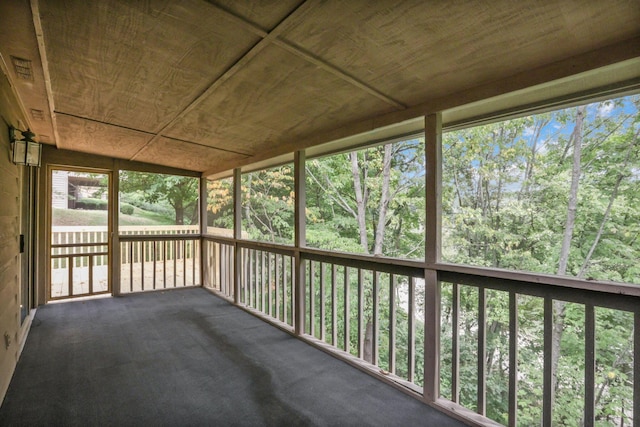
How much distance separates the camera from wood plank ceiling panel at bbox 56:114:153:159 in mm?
3200

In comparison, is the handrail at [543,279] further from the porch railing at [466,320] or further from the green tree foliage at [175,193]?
the green tree foliage at [175,193]

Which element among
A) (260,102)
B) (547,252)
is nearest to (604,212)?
(547,252)

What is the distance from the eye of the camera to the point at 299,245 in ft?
10.7

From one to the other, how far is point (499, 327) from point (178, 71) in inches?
279

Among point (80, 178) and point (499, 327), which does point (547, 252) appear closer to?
point (499, 327)

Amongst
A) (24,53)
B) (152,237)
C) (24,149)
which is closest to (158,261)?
(152,237)

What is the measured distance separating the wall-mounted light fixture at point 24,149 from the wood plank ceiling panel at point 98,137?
1.99 ft

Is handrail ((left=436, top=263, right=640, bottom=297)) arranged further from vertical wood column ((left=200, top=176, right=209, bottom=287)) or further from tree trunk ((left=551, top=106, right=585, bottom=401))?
tree trunk ((left=551, top=106, right=585, bottom=401))

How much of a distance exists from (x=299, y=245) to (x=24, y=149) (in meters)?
2.51

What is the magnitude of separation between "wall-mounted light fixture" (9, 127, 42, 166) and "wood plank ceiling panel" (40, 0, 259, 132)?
0.42 meters

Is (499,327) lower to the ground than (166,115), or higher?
lower

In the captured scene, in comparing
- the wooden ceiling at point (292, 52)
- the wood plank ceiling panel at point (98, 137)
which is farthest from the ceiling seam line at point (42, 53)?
the wood plank ceiling panel at point (98, 137)

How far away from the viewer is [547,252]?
218 inches

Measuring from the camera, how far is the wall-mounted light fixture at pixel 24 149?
2.34 metres
